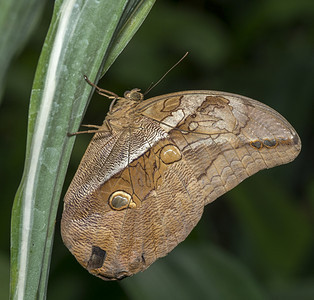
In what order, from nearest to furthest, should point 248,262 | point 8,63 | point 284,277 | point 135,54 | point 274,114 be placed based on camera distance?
1. point 8,63
2. point 274,114
3. point 284,277
4. point 248,262
5. point 135,54

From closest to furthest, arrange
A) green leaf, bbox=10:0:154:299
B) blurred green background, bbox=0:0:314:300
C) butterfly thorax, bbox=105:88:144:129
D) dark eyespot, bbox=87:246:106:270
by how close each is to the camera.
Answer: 1. green leaf, bbox=10:0:154:299
2. dark eyespot, bbox=87:246:106:270
3. butterfly thorax, bbox=105:88:144:129
4. blurred green background, bbox=0:0:314:300

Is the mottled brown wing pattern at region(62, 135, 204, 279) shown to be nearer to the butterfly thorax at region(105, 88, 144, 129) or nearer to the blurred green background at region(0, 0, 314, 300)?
the butterfly thorax at region(105, 88, 144, 129)

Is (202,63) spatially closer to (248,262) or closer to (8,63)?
(248,262)

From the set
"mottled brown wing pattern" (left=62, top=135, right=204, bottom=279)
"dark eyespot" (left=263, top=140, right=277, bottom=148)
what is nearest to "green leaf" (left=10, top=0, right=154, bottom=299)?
"mottled brown wing pattern" (left=62, top=135, right=204, bottom=279)

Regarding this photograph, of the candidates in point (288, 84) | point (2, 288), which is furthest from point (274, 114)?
point (288, 84)

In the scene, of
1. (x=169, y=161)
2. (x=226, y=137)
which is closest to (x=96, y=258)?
(x=169, y=161)
